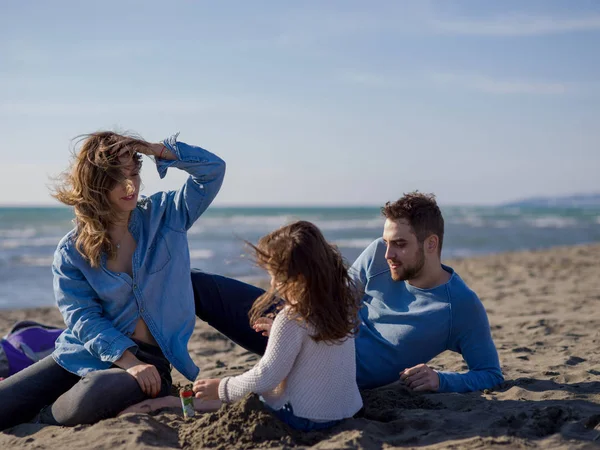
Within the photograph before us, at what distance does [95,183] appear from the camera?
→ 379 cm

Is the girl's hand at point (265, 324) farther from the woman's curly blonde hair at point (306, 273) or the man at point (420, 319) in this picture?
the man at point (420, 319)

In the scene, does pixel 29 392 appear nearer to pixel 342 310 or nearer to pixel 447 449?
pixel 342 310

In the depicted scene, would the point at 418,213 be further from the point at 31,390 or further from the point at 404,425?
the point at 31,390

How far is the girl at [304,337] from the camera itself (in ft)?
9.86

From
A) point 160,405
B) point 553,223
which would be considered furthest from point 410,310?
point 553,223

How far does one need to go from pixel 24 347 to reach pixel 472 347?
10.3 feet

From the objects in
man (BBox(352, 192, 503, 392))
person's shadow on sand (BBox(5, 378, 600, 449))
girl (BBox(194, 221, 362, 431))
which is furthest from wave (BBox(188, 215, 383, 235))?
girl (BBox(194, 221, 362, 431))

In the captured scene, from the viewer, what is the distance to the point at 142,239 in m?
4.03

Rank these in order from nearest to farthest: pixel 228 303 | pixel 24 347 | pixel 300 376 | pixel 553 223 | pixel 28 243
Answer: pixel 300 376
pixel 228 303
pixel 24 347
pixel 28 243
pixel 553 223

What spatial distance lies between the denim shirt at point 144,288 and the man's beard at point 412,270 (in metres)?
1.19

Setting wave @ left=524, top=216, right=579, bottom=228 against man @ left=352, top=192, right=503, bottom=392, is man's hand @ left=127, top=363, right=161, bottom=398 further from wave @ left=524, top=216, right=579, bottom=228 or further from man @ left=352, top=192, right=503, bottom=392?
wave @ left=524, top=216, right=579, bottom=228

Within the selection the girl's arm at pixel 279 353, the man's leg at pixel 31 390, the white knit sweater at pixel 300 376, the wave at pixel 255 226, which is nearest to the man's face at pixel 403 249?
the white knit sweater at pixel 300 376

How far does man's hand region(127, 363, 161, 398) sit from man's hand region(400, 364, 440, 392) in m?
1.42

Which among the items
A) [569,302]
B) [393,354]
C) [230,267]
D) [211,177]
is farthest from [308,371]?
[230,267]
